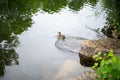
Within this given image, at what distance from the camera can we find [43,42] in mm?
12734

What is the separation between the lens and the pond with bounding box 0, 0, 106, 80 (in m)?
9.61

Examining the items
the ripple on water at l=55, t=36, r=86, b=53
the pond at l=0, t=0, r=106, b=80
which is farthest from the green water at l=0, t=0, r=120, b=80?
the ripple on water at l=55, t=36, r=86, b=53

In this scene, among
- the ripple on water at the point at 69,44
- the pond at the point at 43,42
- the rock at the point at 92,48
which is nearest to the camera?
the pond at the point at 43,42

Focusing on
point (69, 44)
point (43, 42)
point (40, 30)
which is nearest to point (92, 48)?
point (69, 44)

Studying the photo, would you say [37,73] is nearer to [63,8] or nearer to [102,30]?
[102,30]

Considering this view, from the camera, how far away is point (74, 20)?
15.9 meters

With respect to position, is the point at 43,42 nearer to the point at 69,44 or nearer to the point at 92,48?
the point at 69,44

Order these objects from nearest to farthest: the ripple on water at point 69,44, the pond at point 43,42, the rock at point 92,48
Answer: the pond at point 43,42
the rock at point 92,48
the ripple on water at point 69,44

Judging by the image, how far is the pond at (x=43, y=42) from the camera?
31.5 feet

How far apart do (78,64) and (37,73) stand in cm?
181

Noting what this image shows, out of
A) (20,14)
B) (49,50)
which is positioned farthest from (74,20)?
(49,50)

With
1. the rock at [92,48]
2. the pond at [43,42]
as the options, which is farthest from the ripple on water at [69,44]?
the rock at [92,48]

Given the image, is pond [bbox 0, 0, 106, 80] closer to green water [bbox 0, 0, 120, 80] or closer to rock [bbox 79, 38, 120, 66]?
green water [bbox 0, 0, 120, 80]

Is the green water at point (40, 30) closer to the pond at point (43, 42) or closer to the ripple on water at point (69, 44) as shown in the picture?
the pond at point (43, 42)
